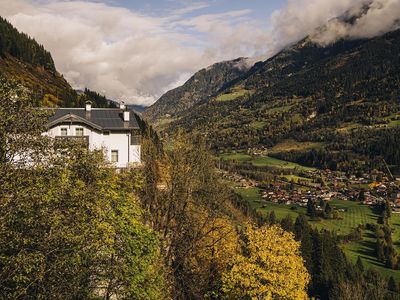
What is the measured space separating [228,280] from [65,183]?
2298cm

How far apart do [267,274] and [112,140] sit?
4071 cm

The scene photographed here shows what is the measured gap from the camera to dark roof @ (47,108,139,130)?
65.1 m

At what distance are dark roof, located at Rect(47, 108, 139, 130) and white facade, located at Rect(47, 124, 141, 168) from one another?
3.64 ft

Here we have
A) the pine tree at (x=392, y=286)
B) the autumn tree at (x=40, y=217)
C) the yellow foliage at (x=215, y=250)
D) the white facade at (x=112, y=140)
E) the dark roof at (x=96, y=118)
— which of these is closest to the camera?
the autumn tree at (x=40, y=217)

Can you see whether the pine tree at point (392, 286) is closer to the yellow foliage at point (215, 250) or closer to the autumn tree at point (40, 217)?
the yellow foliage at point (215, 250)

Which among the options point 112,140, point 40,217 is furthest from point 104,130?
point 40,217

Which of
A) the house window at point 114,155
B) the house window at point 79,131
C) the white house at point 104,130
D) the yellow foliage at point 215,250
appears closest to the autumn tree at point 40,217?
the yellow foliage at point 215,250

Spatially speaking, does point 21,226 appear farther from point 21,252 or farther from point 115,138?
point 115,138

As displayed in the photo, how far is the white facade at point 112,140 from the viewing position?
6619 cm

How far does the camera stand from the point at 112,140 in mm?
67938

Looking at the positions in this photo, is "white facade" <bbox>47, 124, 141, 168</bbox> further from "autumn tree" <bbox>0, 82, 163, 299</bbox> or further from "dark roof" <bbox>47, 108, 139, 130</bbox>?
"autumn tree" <bbox>0, 82, 163, 299</bbox>

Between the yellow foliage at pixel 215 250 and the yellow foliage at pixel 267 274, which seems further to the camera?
the yellow foliage at pixel 215 250

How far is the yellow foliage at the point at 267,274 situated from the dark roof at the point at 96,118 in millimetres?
36658

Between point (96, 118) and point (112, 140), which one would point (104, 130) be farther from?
point (96, 118)
